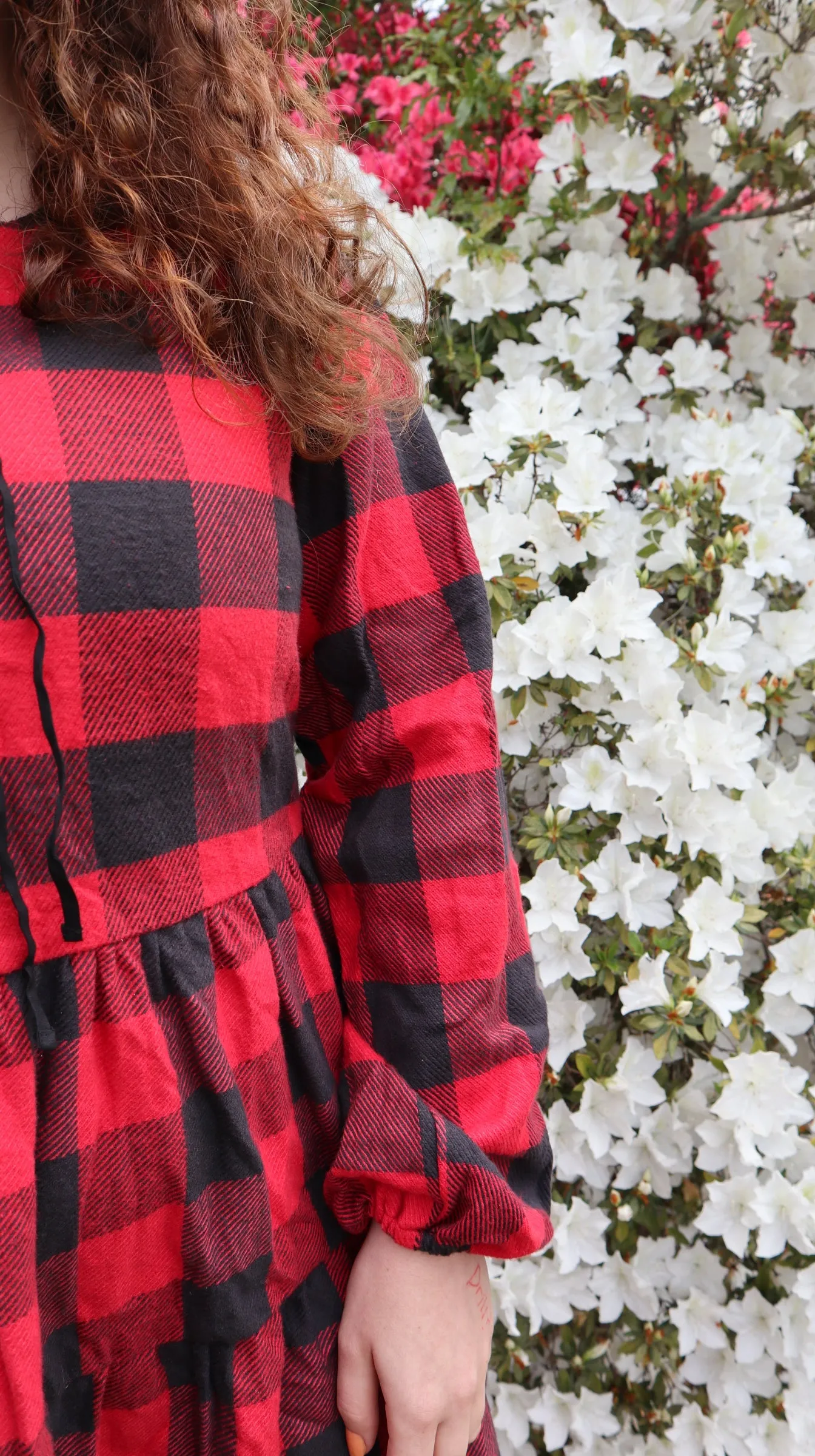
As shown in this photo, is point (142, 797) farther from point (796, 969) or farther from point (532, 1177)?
point (796, 969)

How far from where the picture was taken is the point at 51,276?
2.01 feet

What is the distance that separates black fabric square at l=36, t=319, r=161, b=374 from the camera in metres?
0.61

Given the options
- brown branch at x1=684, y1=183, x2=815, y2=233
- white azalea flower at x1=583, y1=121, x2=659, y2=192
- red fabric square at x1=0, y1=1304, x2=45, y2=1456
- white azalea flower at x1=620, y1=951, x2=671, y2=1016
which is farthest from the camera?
brown branch at x1=684, y1=183, x2=815, y2=233

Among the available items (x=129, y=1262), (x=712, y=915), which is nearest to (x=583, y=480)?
(x=712, y=915)

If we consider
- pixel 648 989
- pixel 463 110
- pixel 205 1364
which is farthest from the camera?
pixel 463 110

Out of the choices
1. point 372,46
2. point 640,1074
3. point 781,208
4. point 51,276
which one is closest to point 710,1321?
point 640,1074

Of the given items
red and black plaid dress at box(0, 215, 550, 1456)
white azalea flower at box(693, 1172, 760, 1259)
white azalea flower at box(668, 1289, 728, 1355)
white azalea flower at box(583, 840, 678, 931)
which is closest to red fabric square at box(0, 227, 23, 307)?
red and black plaid dress at box(0, 215, 550, 1456)

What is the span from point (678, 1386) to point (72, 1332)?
1.14m

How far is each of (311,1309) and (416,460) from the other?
0.62m

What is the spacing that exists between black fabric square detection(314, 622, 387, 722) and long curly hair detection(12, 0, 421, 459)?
0.43 ft

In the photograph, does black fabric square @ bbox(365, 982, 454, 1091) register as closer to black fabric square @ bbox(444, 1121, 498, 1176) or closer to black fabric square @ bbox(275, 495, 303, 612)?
black fabric square @ bbox(444, 1121, 498, 1176)

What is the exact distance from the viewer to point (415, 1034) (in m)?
0.72

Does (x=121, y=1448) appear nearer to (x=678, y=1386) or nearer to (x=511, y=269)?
(x=678, y=1386)

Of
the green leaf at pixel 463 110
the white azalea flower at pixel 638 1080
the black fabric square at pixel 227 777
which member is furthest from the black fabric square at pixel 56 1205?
the green leaf at pixel 463 110
